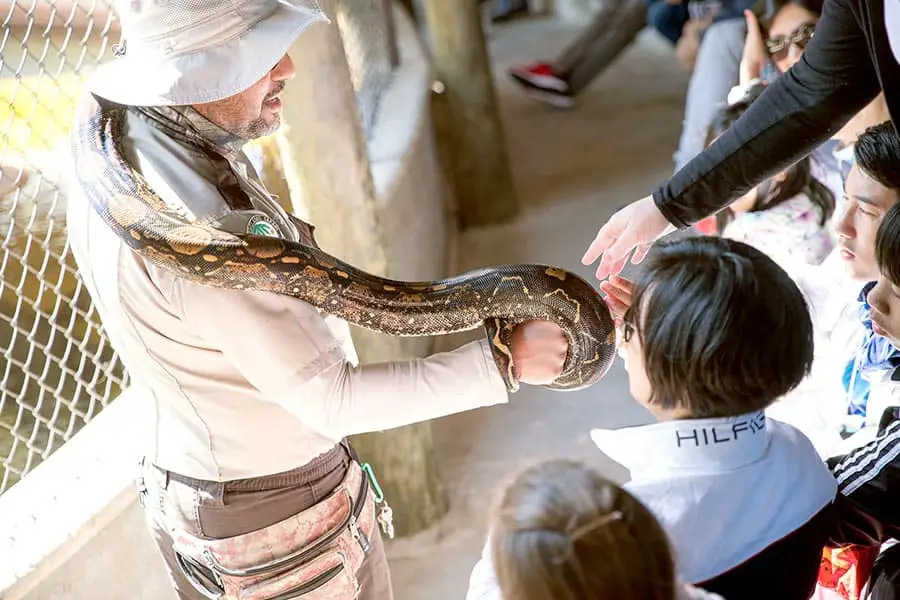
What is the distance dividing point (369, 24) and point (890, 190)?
3312 millimetres

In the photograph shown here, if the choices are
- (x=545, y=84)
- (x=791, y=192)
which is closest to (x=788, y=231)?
(x=791, y=192)

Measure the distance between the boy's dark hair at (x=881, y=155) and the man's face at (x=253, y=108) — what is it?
1177mm

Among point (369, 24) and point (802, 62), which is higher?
point (802, 62)

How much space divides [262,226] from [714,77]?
9.41ft

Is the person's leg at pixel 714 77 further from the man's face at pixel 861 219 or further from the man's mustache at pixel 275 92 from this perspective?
the man's mustache at pixel 275 92

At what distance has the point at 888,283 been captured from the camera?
1679 mm

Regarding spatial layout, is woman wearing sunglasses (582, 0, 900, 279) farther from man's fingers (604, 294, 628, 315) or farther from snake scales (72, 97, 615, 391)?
snake scales (72, 97, 615, 391)

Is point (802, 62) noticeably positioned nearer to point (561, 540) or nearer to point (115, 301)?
point (561, 540)

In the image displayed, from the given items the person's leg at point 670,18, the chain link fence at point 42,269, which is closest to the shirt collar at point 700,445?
the chain link fence at point 42,269

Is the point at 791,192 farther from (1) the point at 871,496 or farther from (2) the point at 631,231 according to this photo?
(1) the point at 871,496

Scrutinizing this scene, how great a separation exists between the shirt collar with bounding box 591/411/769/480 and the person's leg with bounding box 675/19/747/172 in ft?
8.33

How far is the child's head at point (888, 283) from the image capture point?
5.28ft

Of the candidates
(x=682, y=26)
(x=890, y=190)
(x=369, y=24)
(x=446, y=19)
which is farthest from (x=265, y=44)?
(x=682, y=26)

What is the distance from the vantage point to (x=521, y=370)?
1.62 metres
